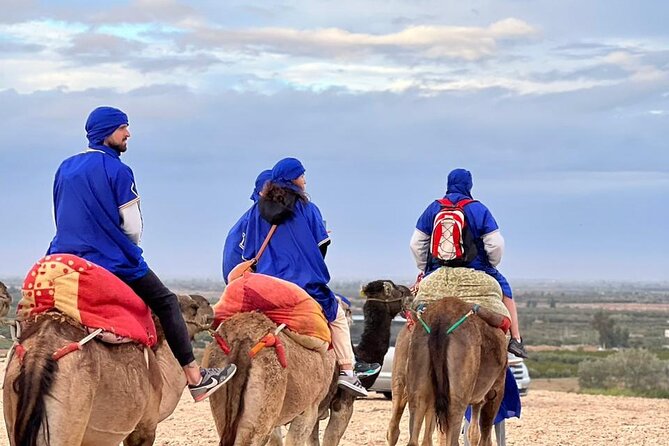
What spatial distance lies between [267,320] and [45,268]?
2.03 m

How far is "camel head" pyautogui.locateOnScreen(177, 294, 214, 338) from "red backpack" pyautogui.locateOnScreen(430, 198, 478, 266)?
3.07 meters

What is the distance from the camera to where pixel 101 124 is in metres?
7.45

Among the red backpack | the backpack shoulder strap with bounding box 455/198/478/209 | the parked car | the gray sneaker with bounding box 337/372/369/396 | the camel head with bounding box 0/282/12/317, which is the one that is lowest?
the parked car

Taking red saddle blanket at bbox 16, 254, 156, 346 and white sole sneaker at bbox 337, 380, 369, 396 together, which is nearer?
red saddle blanket at bbox 16, 254, 156, 346

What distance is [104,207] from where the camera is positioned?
23.6ft

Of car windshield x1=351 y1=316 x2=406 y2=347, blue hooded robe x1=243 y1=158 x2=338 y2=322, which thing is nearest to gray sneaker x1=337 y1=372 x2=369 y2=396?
blue hooded robe x1=243 y1=158 x2=338 y2=322

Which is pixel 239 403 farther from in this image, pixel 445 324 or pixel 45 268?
pixel 445 324

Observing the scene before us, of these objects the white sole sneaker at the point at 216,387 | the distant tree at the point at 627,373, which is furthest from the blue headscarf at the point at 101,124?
the distant tree at the point at 627,373

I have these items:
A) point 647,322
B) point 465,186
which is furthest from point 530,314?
point 465,186

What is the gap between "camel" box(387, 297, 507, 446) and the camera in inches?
420

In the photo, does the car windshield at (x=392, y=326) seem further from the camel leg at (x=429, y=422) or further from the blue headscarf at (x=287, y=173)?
the blue headscarf at (x=287, y=173)

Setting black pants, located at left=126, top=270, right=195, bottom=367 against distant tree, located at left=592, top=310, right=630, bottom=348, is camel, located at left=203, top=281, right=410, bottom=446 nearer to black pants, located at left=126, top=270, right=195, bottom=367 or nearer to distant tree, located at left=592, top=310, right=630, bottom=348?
black pants, located at left=126, top=270, right=195, bottom=367

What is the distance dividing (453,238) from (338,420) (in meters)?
1.99

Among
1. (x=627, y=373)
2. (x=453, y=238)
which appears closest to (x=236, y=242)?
(x=453, y=238)
